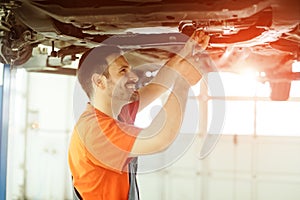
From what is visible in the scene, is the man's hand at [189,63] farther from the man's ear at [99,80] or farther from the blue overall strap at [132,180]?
the blue overall strap at [132,180]

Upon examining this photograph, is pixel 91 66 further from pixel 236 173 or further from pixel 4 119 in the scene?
pixel 236 173

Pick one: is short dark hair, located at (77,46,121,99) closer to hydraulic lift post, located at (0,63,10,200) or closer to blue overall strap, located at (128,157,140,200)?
blue overall strap, located at (128,157,140,200)

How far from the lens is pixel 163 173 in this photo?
5.57 meters

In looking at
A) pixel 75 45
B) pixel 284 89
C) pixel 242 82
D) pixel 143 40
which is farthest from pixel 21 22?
pixel 242 82

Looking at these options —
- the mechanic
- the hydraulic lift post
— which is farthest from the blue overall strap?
the hydraulic lift post

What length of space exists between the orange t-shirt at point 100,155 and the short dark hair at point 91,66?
11 centimetres

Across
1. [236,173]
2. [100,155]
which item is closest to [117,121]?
[100,155]

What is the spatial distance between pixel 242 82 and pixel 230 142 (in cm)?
67

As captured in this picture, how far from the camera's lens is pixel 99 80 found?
1.89m

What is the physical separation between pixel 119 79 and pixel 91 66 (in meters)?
0.14

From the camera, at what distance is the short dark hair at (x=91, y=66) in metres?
1.91

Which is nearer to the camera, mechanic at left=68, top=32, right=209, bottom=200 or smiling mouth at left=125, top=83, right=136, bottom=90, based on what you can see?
mechanic at left=68, top=32, right=209, bottom=200

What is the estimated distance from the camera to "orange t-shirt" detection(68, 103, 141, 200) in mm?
1691

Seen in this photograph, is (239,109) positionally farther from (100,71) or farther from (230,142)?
(100,71)
